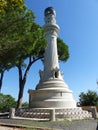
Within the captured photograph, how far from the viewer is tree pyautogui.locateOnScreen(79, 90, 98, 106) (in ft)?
122

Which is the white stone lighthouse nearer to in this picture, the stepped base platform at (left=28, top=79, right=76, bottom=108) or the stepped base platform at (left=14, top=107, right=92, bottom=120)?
the stepped base platform at (left=28, top=79, right=76, bottom=108)

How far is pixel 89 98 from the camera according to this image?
125ft

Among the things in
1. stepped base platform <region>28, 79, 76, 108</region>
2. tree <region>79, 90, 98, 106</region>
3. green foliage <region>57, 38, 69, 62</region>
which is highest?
green foliage <region>57, 38, 69, 62</region>

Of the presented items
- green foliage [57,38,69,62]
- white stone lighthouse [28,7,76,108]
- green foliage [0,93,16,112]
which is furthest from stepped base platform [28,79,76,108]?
green foliage [0,93,16,112]

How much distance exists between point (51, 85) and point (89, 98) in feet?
61.3

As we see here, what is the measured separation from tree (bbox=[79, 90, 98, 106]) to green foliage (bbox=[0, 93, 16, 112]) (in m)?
25.4

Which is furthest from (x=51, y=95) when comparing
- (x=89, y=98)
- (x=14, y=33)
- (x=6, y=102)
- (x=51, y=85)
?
(x=6, y=102)

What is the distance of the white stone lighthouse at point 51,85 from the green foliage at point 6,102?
117 ft

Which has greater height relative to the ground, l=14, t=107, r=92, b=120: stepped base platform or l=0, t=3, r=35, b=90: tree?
l=0, t=3, r=35, b=90: tree

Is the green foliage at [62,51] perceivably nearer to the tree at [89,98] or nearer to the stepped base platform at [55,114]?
the tree at [89,98]

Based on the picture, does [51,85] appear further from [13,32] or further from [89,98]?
[89,98]

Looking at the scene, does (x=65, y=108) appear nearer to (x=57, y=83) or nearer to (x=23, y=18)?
(x=57, y=83)

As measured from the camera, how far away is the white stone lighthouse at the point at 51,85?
20.4m

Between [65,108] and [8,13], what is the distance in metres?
10.6
